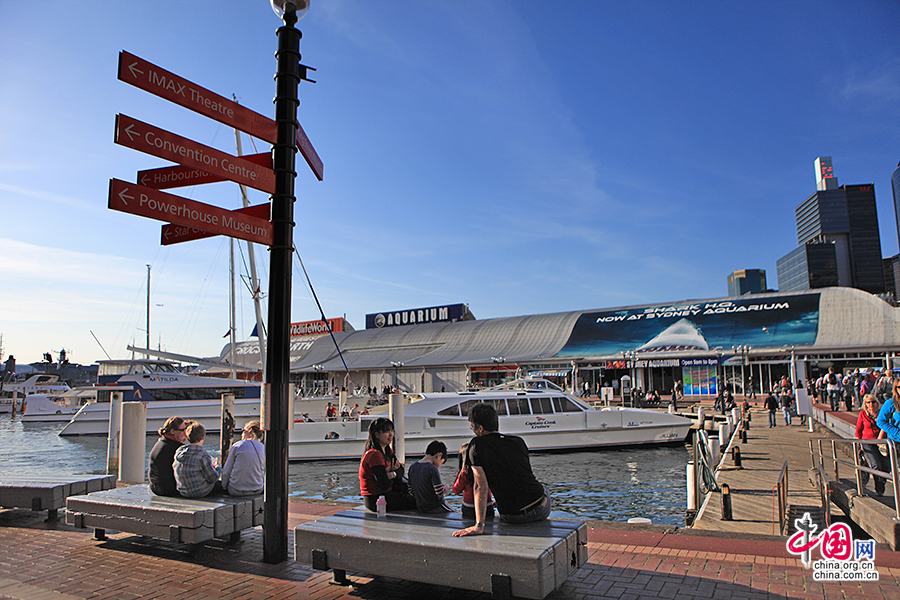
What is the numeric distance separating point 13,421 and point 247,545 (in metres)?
49.9

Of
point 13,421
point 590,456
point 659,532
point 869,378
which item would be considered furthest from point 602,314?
point 13,421

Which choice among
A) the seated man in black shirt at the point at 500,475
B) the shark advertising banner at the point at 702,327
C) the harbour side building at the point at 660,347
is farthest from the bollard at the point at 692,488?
the shark advertising banner at the point at 702,327

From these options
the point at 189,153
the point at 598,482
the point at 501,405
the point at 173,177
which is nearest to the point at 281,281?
the point at 189,153

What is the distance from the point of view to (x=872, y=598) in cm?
454

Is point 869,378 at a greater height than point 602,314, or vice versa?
point 602,314

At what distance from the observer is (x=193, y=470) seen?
6.58 meters

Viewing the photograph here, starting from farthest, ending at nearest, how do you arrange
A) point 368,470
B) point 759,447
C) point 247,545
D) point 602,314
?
1. point 602,314
2. point 759,447
3. point 247,545
4. point 368,470

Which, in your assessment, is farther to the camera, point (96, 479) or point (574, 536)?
point (96, 479)

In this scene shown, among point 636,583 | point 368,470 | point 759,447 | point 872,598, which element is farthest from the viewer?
point 759,447

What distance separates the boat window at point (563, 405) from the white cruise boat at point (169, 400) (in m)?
16.3

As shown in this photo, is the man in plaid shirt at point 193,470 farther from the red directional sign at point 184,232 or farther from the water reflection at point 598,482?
the water reflection at point 598,482

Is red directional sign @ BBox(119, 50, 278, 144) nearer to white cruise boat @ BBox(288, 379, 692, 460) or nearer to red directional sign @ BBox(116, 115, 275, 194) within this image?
red directional sign @ BBox(116, 115, 275, 194)

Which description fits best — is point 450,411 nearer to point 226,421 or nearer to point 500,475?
point 226,421

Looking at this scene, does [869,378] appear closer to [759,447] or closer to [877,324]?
[759,447]
